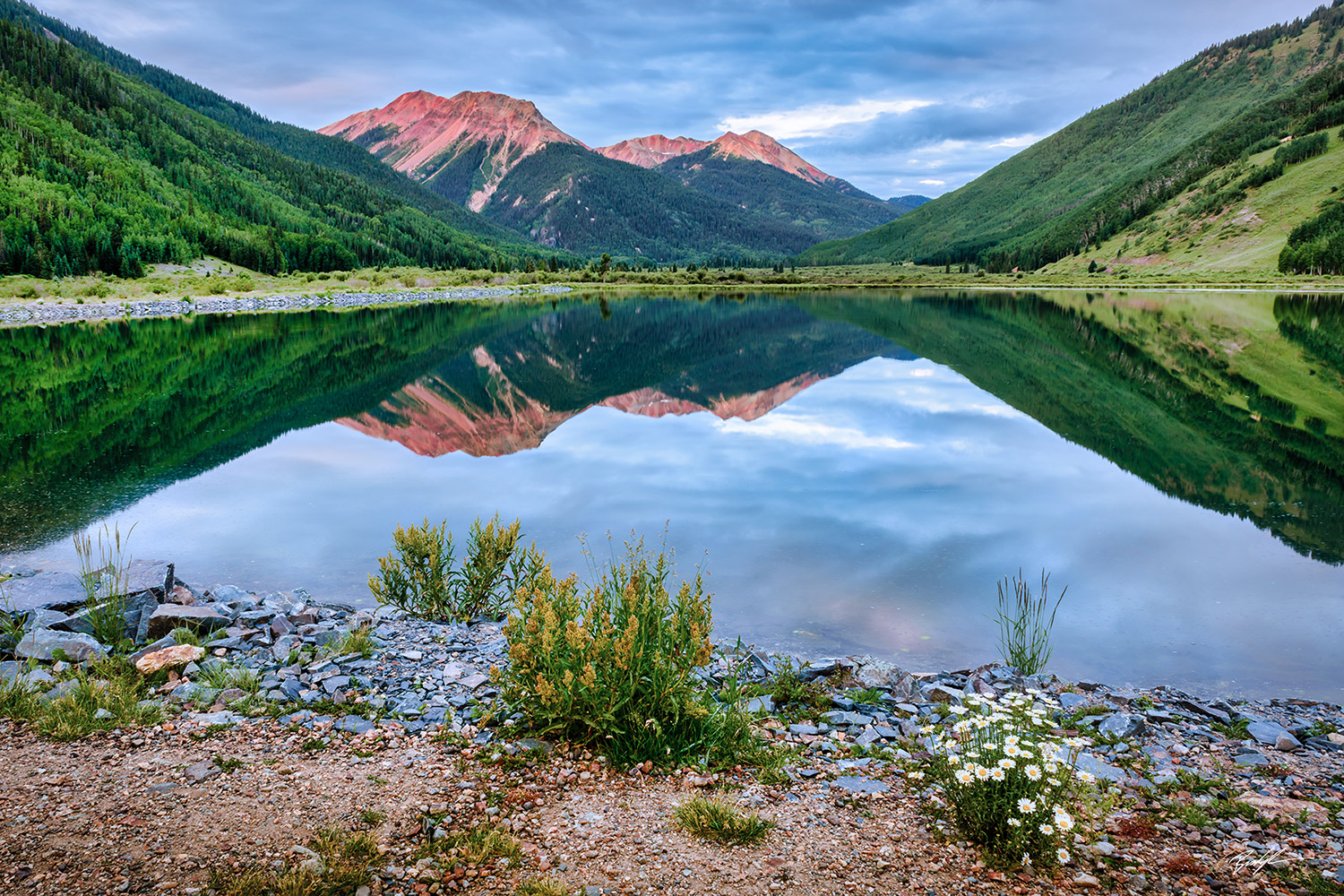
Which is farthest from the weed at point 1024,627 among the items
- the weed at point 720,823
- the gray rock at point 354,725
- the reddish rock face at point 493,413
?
the reddish rock face at point 493,413

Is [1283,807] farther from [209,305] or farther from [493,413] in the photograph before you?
[209,305]

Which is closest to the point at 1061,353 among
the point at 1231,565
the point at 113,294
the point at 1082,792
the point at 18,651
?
the point at 1231,565

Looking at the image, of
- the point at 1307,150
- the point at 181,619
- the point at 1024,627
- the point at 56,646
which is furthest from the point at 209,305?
the point at 1307,150

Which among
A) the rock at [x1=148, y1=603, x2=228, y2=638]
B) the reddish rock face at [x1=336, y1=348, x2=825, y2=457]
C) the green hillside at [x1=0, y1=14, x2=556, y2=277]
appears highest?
the green hillside at [x1=0, y1=14, x2=556, y2=277]

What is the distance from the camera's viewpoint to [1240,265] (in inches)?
4897

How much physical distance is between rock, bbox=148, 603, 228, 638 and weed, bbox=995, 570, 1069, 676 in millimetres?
8945

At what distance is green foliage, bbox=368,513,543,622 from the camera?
31.6 feet

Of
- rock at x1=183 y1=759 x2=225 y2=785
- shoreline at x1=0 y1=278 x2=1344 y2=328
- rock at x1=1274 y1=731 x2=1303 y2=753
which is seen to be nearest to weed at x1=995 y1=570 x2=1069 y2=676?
rock at x1=1274 y1=731 x2=1303 y2=753

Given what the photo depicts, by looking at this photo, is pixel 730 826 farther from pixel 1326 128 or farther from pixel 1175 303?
pixel 1326 128

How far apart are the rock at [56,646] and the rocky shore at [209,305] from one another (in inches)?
2320

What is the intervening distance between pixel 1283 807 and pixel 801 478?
37.9 feet

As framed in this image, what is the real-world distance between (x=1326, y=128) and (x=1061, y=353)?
185426mm

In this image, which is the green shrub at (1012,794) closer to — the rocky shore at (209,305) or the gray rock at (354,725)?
the gray rock at (354,725)

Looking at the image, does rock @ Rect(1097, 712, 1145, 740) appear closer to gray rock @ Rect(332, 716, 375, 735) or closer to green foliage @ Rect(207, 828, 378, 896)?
green foliage @ Rect(207, 828, 378, 896)
